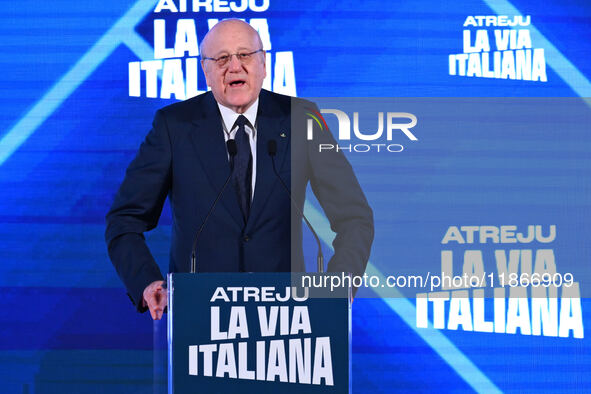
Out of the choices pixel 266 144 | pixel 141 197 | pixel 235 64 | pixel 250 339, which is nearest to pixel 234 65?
pixel 235 64

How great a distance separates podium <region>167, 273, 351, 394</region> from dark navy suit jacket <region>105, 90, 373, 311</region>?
0.55 meters

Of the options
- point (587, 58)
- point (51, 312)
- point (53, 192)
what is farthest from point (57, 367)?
point (587, 58)

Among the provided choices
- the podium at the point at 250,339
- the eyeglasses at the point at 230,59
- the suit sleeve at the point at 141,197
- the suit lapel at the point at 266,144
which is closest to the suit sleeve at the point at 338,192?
the suit lapel at the point at 266,144

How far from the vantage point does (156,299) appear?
216 cm

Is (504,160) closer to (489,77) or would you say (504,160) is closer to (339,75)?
(489,77)

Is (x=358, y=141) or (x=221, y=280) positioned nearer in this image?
(x=221, y=280)

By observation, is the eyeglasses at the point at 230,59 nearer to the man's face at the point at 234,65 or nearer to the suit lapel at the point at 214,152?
the man's face at the point at 234,65

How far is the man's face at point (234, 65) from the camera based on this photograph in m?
2.58

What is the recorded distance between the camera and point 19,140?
3.42 m

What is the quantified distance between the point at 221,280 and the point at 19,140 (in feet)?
6.24

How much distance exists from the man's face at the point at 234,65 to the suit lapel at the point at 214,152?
9 centimetres

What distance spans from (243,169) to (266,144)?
0.12 meters

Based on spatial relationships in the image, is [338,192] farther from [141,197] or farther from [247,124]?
[141,197]

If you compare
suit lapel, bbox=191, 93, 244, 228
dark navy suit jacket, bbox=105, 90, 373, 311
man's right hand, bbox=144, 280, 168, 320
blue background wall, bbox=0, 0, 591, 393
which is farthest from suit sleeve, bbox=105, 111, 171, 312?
blue background wall, bbox=0, 0, 591, 393
